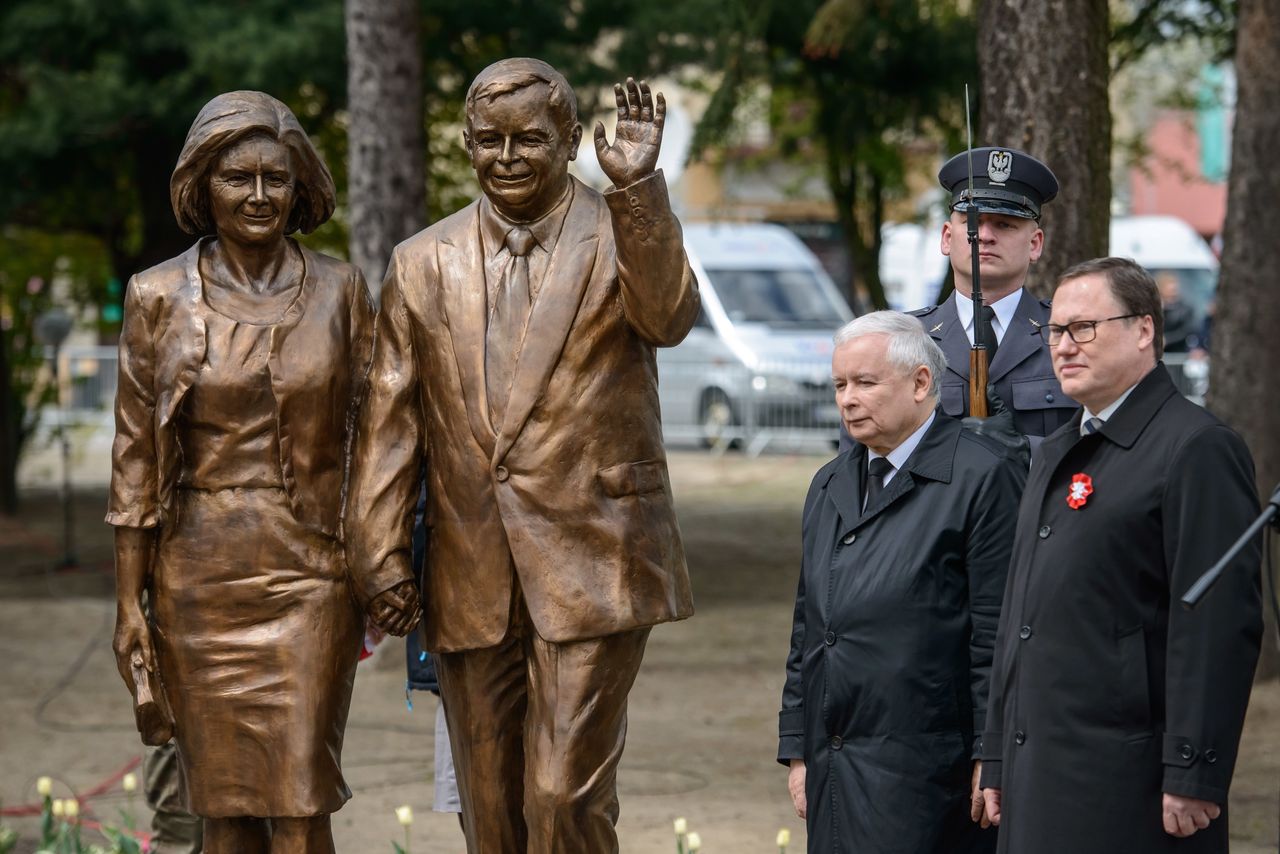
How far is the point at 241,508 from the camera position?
4742 millimetres

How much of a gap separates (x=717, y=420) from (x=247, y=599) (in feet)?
52.7

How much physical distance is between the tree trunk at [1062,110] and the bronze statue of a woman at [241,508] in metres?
4.12

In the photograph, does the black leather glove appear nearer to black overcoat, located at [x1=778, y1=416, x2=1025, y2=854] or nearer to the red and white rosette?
black overcoat, located at [x1=778, y1=416, x2=1025, y2=854]

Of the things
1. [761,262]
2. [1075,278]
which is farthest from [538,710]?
[761,262]

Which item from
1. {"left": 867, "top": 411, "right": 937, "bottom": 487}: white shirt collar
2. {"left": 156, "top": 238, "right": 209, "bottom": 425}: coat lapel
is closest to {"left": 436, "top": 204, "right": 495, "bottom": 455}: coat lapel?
{"left": 156, "top": 238, "right": 209, "bottom": 425}: coat lapel

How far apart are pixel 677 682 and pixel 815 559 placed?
236 inches


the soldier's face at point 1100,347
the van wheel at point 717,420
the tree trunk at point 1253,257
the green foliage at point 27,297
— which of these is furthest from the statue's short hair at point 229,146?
the van wheel at point 717,420

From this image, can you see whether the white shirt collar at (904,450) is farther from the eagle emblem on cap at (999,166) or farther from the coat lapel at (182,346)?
the coat lapel at (182,346)

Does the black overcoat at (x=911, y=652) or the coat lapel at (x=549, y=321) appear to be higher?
the coat lapel at (x=549, y=321)

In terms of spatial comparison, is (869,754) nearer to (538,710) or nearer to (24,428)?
(538,710)

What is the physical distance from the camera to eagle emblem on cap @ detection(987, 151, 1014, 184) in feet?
16.2

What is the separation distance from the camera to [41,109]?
1164 cm

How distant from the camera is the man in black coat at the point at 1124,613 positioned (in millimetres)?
3600

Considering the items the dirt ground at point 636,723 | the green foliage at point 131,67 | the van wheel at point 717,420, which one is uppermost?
the green foliage at point 131,67
